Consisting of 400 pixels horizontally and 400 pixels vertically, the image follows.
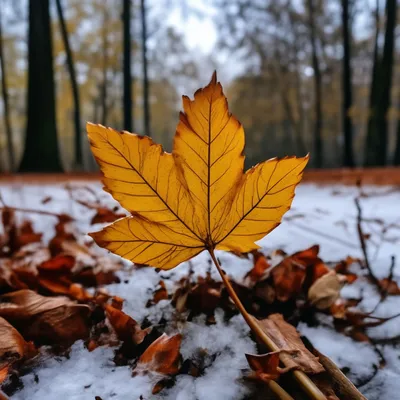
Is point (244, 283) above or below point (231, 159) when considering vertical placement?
below

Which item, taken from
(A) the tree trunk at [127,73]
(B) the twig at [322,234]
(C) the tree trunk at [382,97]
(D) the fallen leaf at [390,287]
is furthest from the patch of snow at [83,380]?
(C) the tree trunk at [382,97]

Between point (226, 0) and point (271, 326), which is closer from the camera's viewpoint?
point (271, 326)

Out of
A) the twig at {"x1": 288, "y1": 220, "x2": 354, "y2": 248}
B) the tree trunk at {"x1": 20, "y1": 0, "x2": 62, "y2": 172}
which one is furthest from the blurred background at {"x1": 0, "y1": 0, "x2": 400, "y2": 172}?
the twig at {"x1": 288, "y1": 220, "x2": 354, "y2": 248}

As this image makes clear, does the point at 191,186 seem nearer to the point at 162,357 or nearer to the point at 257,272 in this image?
the point at 162,357

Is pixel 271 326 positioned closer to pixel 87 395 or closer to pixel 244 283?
pixel 244 283

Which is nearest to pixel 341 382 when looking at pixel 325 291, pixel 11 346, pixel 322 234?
pixel 325 291

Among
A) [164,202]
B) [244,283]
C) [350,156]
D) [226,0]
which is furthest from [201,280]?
[226,0]

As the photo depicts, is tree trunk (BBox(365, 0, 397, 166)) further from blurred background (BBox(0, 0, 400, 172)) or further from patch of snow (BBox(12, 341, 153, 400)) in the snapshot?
patch of snow (BBox(12, 341, 153, 400))
